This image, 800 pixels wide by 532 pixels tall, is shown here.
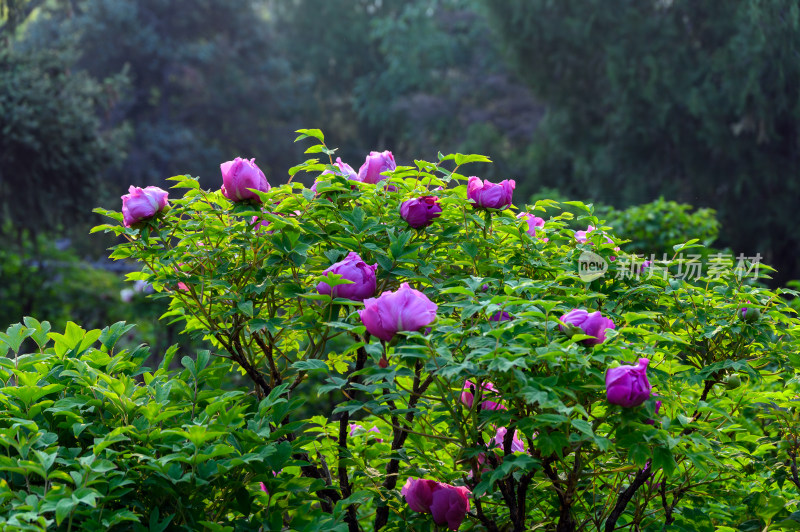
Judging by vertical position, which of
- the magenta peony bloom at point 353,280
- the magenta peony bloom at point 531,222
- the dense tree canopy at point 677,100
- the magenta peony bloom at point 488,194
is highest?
the magenta peony bloom at point 488,194

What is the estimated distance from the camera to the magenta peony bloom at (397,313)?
1.17 meters

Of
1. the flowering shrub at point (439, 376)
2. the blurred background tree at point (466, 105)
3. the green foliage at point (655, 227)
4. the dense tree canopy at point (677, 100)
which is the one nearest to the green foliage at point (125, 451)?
the flowering shrub at point (439, 376)

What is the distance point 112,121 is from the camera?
18.2 m

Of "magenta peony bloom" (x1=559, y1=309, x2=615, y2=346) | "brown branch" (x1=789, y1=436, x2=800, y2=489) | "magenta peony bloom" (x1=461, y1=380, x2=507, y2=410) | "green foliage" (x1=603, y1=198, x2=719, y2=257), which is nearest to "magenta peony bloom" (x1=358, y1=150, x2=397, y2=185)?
"magenta peony bloom" (x1=461, y1=380, x2=507, y2=410)

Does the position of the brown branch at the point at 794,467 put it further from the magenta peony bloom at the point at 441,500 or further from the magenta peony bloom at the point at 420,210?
the magenta peony bloom at the point at 420,210

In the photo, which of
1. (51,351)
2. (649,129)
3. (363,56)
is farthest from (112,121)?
(51,351)

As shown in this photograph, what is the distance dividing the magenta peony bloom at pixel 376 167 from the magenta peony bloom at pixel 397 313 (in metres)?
0.49

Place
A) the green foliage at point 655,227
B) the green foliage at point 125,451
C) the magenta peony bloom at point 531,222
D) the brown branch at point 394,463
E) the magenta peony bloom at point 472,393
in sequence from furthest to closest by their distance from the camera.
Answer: the green foliage at point 655,227 → the magenta peony bloom at point 531,222 → the brown branch at point 394,463 → the magenta peony bloom at point 472,393 → the green foliage at point 125,451

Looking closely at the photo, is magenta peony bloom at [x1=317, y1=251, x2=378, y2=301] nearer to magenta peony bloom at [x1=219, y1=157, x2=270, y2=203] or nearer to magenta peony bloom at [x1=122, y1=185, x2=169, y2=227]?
magenta peony bloom at [x1=219, y1=157, x2=270, y2=203]

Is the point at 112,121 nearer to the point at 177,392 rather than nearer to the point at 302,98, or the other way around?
the point at 302,98

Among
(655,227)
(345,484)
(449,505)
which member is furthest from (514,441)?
(655,227)

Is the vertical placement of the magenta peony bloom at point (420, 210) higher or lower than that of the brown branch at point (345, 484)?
higher

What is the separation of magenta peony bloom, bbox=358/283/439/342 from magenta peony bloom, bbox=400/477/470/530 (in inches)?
14.1

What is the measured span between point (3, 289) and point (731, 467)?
8283mm
